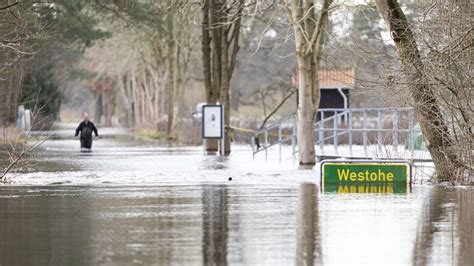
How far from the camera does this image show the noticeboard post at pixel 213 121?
44.2 m

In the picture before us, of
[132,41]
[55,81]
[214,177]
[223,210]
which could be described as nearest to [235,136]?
[132,41]

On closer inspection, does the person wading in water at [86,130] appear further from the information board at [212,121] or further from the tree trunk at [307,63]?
the tree trunk at [307,63]

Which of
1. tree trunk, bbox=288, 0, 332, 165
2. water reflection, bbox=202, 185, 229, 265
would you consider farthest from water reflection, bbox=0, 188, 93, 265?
tree trunk, bbox=288, 0, 332, 165

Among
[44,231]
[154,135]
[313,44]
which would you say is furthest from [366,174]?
[154,135]

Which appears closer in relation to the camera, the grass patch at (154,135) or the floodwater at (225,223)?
the floodwater at (225,223)

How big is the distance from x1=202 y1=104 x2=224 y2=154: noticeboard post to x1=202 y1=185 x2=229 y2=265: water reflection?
20634mm

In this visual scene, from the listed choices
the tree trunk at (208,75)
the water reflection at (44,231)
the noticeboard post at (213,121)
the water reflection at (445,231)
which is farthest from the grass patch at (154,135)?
the water reflection at (445,231)

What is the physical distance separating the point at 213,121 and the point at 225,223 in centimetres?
2816

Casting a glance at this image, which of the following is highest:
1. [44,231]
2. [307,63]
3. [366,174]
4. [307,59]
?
[307,59]

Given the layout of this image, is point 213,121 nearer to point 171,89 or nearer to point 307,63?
point 307,63

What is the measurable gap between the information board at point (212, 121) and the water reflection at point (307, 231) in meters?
22.0

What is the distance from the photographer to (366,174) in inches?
960

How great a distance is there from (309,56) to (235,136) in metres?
33.9

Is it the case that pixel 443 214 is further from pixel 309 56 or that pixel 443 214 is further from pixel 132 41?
pixel 132 41
